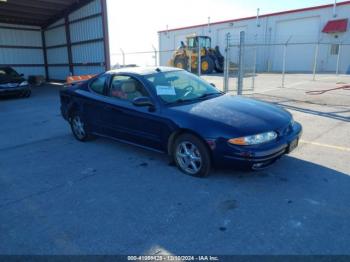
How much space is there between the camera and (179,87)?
16.0 feet

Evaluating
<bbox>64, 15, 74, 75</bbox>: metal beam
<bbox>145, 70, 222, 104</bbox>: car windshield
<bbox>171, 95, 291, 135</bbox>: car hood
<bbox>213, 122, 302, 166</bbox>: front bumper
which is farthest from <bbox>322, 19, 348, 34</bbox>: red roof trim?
<bbox>213, 122, 302, 166</bbox>: front bumper

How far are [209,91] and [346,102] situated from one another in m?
6.40

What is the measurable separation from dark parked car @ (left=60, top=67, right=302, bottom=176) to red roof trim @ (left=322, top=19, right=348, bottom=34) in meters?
23.5

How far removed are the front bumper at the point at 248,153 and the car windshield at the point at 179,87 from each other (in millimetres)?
1131

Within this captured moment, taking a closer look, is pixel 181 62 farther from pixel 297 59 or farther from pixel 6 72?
pixel 6 72

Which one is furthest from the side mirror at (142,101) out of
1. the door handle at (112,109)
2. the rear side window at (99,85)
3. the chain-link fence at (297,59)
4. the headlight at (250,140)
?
the chain-link fence at (297,59)

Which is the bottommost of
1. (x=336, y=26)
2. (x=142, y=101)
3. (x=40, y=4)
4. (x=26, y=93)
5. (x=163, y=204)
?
(x=163, y=204)

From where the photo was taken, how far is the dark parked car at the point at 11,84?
41.5 ft

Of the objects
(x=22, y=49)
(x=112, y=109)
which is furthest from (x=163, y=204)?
(x=22, y=49)

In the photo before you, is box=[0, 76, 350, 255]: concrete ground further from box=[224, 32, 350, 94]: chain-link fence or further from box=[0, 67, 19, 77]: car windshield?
box=[224, 32, 350, 94]: chain-link fence

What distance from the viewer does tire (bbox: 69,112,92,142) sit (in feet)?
19.6

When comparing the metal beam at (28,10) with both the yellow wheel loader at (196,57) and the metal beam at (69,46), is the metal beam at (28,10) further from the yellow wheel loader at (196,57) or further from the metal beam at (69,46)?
the yellow wheel loader at (196,57)

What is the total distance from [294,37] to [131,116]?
26470mm

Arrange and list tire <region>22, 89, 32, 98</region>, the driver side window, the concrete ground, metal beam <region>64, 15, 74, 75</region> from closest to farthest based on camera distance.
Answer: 1. the concrete ground
2. the driver side window
3. tire <region>22, 89, 32, 98</region>
4. metal beam <region>64, 15, 74, 75</region>
